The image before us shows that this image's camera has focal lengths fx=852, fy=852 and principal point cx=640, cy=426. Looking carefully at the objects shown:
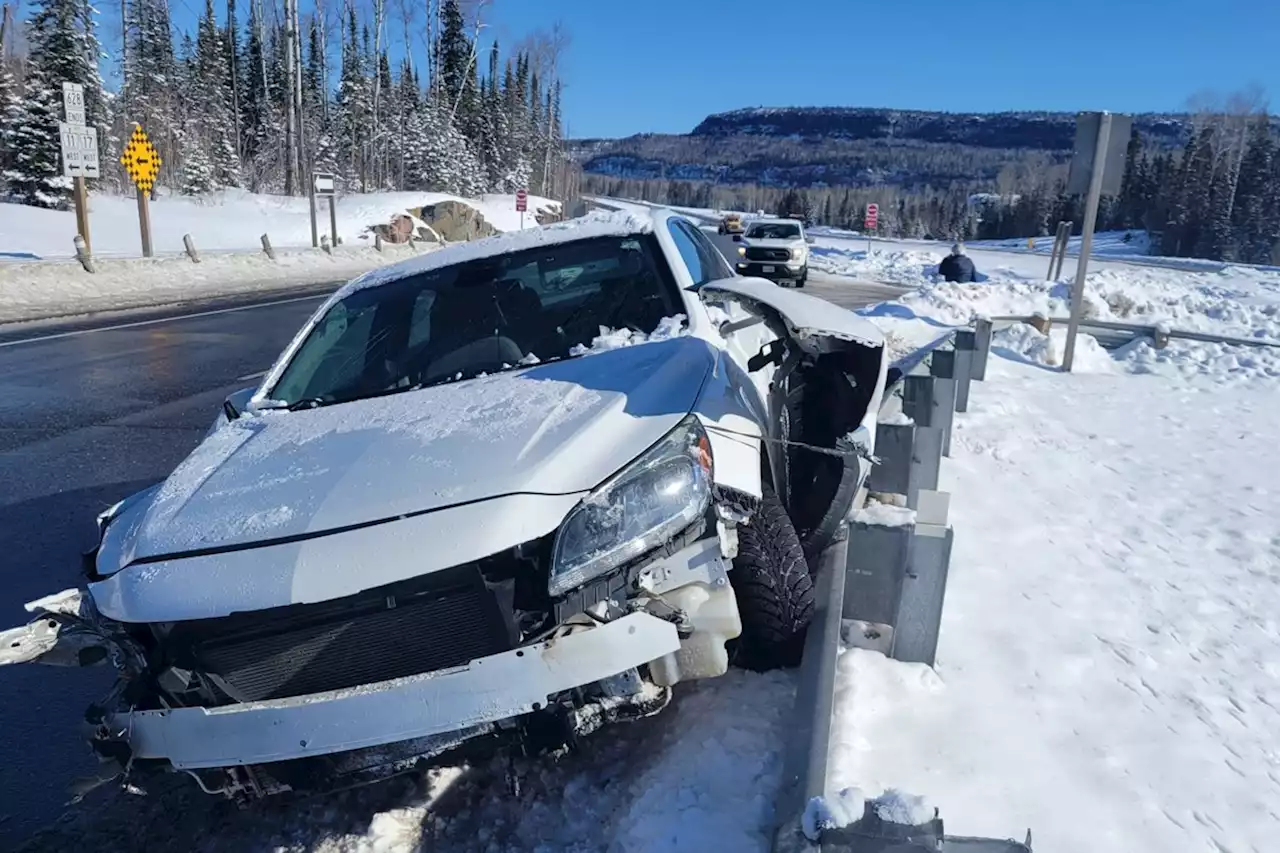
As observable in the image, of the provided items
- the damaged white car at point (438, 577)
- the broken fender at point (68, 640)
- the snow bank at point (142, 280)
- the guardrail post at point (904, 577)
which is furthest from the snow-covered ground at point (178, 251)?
the guardrail post at point (904, 577)

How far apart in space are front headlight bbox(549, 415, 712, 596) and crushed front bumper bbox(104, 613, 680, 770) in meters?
0.22

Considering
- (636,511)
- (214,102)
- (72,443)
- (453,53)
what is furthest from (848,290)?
(453,53)

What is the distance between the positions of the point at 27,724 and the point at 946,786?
3.18 meters

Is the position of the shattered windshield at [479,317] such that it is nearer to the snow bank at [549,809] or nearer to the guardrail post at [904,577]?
the guardrail post at [904,577]

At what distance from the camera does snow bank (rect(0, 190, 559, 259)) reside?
2831 cm

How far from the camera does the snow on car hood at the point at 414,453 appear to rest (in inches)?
92.3

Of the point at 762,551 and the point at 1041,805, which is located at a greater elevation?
the point at 762,551

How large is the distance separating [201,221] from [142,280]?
17866 mm

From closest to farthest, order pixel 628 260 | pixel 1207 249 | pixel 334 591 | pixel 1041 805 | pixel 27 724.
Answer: pixel 334 591 → pixel 1041 805 → pixel 27 724 → pixel 628 260 → pixel 1207 249

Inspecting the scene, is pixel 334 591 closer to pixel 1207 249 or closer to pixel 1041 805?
pixel 1041 805

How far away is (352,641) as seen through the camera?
2260 millimetres

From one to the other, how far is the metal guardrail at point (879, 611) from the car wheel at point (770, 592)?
0.35ft

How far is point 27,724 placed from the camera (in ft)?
10.1

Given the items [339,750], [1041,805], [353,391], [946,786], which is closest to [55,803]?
[339,750]
